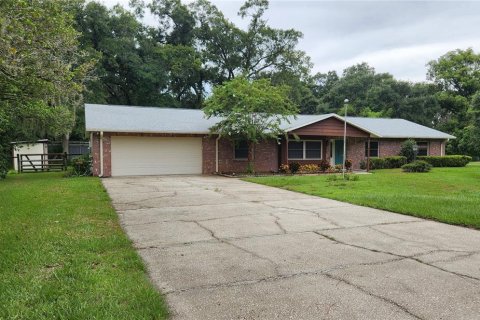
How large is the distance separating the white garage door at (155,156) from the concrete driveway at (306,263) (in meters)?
10.4

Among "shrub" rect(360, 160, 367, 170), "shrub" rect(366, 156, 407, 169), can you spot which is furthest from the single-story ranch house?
"shrub" rect(366, 156, 407, 169)

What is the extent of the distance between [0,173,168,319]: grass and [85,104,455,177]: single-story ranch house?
10602 mm

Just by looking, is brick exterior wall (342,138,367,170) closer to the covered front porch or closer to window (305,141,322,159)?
the covered front porch

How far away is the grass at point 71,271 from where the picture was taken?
10.1 feet

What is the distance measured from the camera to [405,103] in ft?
136

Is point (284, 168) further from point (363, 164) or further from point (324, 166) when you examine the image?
point (363, 164)

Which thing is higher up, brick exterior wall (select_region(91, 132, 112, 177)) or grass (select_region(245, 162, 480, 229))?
brick exterior wall (select_region(91, 132, 112, 177))

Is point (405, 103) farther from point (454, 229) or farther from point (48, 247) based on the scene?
point (48, 247)

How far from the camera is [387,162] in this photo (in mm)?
23938

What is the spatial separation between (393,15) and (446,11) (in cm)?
193

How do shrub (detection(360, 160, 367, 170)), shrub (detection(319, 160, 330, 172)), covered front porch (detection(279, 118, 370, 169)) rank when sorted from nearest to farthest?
covered front porch (detection(279, 118, 370, 169)), shrub (detection(319, 160, 330, 172)), shrub (detection(360, 160, 367, 170))

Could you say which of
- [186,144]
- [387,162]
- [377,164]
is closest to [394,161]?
[387,162]

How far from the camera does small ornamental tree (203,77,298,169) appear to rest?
17750 millimetres

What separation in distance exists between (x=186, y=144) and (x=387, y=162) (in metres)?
13.1
